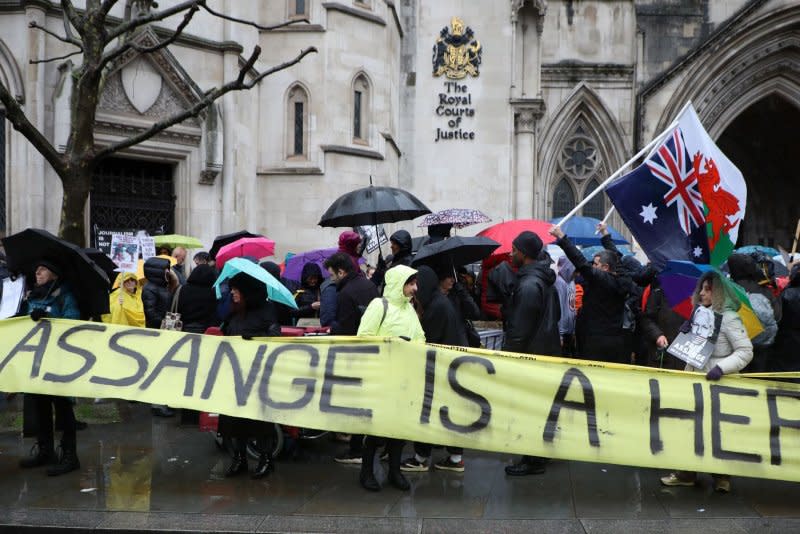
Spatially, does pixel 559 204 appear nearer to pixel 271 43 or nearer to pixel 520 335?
pixel 271 43

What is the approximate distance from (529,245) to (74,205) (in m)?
4.92

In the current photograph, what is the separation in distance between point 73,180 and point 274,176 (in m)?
9.32

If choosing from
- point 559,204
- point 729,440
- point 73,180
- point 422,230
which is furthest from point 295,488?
point 559,204

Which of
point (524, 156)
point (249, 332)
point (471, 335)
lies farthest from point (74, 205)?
point (524, 156)

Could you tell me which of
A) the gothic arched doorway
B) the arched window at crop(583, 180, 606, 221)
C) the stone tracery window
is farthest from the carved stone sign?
the gothic arched doorway

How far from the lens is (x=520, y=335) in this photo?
740 centimetres

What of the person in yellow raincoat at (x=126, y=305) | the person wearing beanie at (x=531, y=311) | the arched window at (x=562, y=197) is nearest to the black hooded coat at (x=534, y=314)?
the person wearing beanie at (x=531, y=311)

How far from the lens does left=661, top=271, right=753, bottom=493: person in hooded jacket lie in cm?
668

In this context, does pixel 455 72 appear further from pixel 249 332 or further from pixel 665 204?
pixel 249 332

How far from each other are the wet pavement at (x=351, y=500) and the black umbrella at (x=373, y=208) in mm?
3626

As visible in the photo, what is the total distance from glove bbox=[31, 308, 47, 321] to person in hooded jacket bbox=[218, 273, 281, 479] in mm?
1503

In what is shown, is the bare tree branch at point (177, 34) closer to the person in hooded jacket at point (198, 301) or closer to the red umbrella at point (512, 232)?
the person in hooded jacket at point (198, 301)

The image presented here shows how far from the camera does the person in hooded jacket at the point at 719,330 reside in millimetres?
6684

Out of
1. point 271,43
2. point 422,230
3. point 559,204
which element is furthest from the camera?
point 559,204
